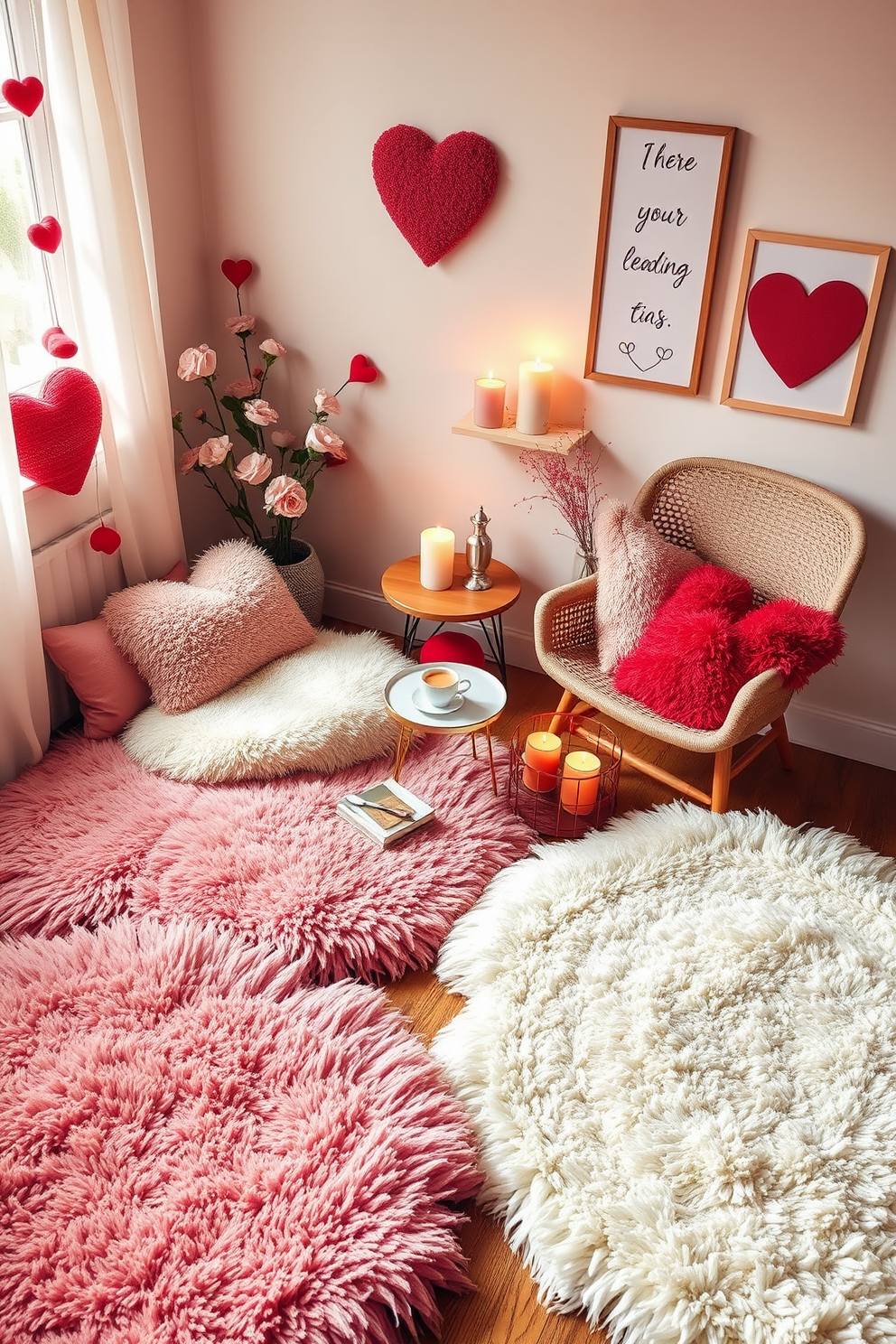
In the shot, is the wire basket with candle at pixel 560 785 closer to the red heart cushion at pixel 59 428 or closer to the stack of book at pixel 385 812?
the stack of book at pixel 385 812

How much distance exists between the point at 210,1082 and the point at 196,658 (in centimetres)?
115

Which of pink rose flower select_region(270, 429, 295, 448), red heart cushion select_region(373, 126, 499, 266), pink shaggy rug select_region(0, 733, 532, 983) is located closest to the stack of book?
pink shaggy rug select_region(0, 733, 532, 983)

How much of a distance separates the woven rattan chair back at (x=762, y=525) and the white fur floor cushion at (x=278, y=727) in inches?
33.1

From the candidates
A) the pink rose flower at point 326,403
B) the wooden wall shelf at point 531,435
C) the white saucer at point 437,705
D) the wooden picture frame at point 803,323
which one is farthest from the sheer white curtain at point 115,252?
the wooden picture frame at point 803,323

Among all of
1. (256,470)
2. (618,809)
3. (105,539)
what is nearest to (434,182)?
(256,470)

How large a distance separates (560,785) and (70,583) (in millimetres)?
1328

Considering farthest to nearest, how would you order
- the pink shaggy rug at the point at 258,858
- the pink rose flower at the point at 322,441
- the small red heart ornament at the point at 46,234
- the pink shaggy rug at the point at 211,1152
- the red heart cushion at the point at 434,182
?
1. the pink rose flower at the point at 322,441
2. the red heart cushion at the point at 434,182
3. the small red heart ornament at the point at 46,234
4. the pink shaggy rug at the point at 258,858
5. the pink shaggy rug at the point at 211,1152

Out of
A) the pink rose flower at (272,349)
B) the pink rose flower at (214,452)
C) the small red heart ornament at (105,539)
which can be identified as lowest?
the small red heart ornament at (105,539)

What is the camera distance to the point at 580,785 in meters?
2.45

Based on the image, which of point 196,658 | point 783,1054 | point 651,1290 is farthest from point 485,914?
point 196,658

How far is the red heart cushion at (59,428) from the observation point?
2410mm

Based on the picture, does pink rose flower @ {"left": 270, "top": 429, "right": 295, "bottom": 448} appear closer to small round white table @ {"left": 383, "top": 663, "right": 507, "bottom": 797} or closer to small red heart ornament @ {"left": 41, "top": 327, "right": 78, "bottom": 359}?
small red heart ornament @ {"left": 41, "top": 327, "right": 78, "bottom": 359}

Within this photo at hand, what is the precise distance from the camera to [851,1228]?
5.33 feet

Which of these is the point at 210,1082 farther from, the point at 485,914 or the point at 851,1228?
the point at 851,1228
